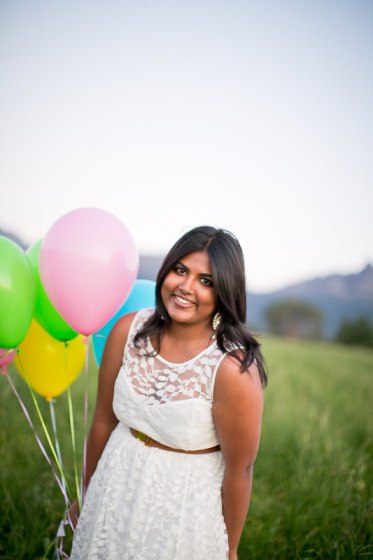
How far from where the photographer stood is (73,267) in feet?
5.49

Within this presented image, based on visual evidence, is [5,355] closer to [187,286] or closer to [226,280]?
[187,286]

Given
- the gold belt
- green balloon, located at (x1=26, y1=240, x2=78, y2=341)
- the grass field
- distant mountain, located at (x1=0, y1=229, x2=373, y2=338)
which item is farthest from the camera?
distant mountain, located at (x1=0, y1=229, x2=373, y2=338)

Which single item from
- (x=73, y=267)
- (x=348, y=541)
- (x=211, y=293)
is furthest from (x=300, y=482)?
(x=73, y=267)

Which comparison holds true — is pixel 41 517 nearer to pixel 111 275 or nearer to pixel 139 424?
pixel 139 424

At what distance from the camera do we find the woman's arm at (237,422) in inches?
55.6

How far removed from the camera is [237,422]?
4.65 feet

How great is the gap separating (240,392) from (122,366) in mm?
A: 580

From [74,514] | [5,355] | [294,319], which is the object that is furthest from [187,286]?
[294,319]

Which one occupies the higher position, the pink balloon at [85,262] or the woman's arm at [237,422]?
the pink balloon at [85,262]

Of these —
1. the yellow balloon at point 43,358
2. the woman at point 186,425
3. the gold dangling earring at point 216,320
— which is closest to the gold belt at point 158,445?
the woman at point 186,425

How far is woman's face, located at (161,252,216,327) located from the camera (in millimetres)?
1571

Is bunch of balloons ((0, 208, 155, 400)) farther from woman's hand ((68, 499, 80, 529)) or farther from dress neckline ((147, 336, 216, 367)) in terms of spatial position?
woman's hand ((68, 499, 80, 529))

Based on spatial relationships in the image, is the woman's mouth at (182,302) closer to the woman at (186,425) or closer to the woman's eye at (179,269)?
the woman at (186,425)

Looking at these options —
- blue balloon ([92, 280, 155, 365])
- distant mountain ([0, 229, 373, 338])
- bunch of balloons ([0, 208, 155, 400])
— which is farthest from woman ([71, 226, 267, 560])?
distant mountain ([0, 229, 373, 338])
